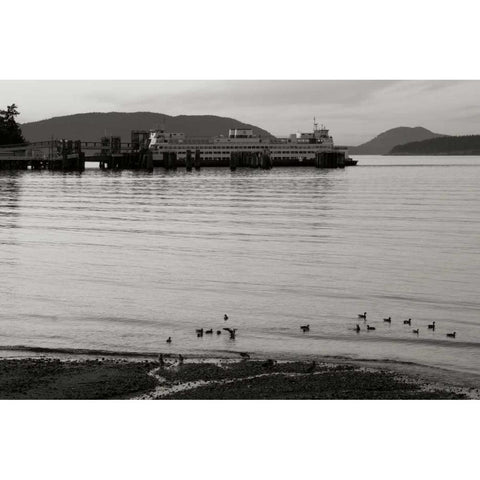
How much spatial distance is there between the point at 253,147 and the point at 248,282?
87887 mm

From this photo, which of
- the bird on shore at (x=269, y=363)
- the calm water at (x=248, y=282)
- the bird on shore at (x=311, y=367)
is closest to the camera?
the bird on shore at (x=311, y=367)

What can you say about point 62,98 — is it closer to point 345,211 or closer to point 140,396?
point 140,396

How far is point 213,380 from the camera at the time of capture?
9.12 meters

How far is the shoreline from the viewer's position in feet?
28.4

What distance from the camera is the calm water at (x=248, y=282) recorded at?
11.2 metres

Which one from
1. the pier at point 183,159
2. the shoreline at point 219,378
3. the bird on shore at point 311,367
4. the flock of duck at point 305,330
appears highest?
the pier at point 183,159

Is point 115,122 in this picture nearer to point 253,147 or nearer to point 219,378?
point 219,378

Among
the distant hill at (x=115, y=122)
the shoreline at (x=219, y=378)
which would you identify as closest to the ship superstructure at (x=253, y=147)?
the distant hill at (x=115, y=122)

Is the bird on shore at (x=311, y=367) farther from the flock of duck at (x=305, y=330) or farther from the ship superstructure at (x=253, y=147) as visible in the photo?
the ship superstructure at (x=253, y=147)

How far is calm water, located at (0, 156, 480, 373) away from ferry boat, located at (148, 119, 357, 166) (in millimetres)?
69046

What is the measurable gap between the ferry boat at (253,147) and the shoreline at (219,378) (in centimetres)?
8582

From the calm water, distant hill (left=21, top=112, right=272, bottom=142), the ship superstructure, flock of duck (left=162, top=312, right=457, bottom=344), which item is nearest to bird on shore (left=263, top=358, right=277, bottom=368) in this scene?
the calm water

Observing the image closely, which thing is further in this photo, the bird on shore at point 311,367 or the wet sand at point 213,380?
the bird on shore at point 311,367

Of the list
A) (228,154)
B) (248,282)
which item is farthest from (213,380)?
(228,154)
